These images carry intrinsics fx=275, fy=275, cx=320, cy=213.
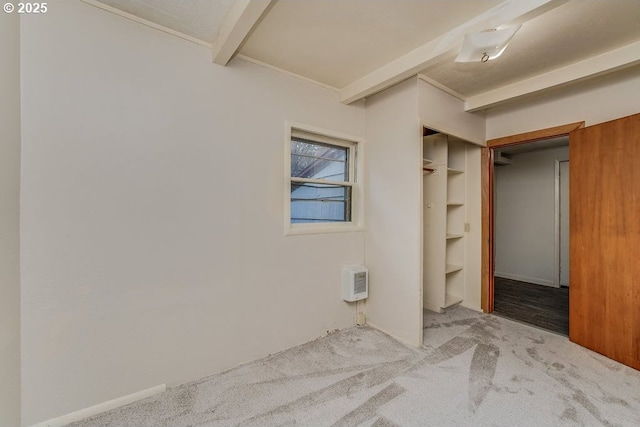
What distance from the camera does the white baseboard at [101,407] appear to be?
1536 mm

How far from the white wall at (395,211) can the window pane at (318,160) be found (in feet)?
0.90

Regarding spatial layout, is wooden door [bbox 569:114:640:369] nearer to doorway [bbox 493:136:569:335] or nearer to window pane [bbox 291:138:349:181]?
doorway [bbox 493:136:569:335]

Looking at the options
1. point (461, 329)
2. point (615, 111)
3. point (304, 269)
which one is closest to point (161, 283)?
point (304, 269)

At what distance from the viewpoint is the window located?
252cm

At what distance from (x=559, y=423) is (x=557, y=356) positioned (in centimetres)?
92

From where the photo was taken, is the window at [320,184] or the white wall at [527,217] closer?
the window at [320,184]

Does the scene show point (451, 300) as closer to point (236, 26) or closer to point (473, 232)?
point (473, 232)

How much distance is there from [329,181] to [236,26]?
148cm

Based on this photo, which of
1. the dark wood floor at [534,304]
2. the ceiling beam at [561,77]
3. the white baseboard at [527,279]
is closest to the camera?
the ceiling beam at [561,77]

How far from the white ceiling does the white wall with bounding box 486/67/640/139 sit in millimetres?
195

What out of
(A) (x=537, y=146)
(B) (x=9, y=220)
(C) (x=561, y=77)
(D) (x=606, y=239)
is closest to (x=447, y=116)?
(C) (x=561, y=77)

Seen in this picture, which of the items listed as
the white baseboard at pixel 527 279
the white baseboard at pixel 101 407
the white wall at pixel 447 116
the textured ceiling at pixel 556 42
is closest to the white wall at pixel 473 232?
the white wall at pixel 447 116

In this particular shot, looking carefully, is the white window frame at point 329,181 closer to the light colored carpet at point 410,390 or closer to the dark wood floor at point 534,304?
the light colored carpet at point 410,390

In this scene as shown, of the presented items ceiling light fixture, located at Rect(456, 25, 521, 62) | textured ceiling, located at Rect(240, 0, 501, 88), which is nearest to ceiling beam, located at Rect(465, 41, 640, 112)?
ceiling light fixture, located at Rect(456, 25, 521, 62)
